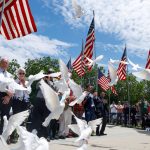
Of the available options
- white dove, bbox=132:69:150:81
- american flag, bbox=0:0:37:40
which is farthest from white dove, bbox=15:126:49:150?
american flag, bbox=0:0:37:40

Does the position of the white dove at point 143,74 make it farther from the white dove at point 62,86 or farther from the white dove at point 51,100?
the white dove at point 51,100

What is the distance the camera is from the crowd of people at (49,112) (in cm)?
574

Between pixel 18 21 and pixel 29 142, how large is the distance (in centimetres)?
425

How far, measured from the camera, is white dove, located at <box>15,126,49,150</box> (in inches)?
36.3

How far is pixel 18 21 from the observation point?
505 cm

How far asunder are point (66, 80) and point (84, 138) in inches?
7.9

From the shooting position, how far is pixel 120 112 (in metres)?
28.5

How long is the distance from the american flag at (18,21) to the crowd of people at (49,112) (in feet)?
1.69

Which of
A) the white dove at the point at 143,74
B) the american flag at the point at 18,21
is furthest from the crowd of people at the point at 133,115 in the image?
the white dove at the point at 143,74

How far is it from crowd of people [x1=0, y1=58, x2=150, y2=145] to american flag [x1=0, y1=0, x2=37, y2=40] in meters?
0.51

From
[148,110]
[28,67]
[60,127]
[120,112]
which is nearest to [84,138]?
[60,127]

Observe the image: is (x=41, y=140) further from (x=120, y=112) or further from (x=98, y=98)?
(x=120, y=112)

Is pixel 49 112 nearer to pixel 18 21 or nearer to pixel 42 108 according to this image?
pixel 42 108

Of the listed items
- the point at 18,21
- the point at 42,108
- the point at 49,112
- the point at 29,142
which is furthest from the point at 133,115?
the point at 29,142
